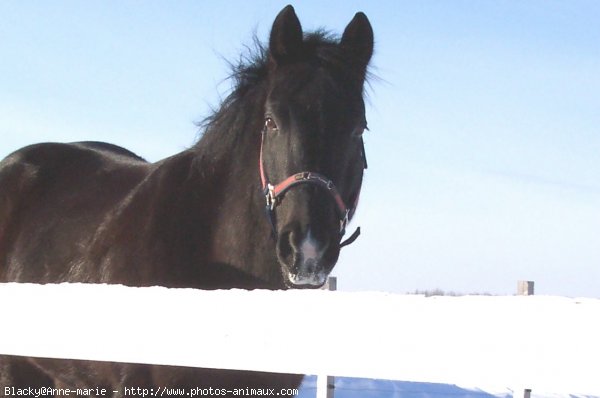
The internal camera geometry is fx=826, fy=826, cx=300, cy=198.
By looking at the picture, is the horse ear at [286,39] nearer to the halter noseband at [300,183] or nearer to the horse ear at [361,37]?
the horse ear at [361,37]

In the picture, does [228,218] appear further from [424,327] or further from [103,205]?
[424,327]

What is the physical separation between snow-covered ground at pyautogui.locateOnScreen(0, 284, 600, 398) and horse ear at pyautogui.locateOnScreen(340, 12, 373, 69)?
2.19m

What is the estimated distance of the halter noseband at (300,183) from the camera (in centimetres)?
348

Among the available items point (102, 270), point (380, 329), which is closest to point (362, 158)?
point (102, 270)

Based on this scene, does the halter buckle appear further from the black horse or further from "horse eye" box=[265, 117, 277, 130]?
"horse eye" box=[265, 117, 277, 130]

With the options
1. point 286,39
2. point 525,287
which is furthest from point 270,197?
point 525,287

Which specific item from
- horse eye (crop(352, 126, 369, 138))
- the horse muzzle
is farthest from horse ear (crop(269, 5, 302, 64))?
the horse muzzle

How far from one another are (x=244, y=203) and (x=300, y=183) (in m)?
0.56

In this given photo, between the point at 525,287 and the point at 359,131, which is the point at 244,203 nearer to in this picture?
the point at 359,131

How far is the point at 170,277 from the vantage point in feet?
12.7

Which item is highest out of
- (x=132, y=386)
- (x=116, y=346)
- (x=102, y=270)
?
(x=102, y=270)

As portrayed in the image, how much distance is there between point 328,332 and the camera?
1989 mm

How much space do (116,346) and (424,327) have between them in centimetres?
107

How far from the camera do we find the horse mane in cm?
407
